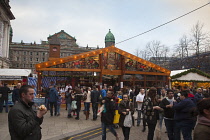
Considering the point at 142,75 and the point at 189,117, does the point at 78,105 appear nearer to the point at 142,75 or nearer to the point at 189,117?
the point at 189,117

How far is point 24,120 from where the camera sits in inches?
103

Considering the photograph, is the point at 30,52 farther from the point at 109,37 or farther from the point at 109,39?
the point at 109,37

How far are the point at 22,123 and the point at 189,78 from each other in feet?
73.4

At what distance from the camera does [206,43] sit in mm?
30047

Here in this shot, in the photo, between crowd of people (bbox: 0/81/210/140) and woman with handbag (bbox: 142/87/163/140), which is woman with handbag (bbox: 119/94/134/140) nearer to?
crowd of people (bbox: 0/81/210/140)

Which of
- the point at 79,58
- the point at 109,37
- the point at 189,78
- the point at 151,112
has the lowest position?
the point at 151,112

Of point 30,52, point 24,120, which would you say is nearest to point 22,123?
point 24,120

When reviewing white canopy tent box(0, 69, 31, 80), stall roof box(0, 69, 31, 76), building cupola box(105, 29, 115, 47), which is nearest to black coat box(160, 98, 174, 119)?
white canopy tent box(0, 69, 31, 80)

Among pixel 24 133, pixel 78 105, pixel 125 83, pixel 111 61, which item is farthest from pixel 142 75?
pixel 24 133

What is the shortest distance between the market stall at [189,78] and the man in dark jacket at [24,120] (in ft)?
65.8

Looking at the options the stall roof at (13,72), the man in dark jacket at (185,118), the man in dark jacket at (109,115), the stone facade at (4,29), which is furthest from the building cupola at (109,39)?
the man in dark jacket at (185,118)

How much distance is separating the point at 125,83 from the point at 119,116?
513 inches

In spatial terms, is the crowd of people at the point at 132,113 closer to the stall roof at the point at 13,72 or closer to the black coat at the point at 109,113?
the black coat at the point at 109,113

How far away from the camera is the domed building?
15477 mm
